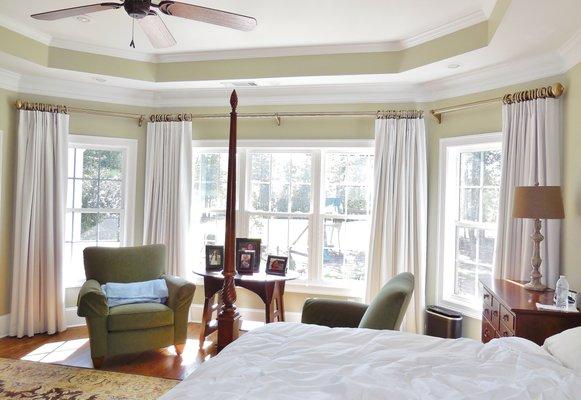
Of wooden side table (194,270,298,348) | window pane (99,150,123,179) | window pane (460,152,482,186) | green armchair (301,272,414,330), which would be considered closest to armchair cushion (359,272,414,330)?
green armchair (301,272,414,330)

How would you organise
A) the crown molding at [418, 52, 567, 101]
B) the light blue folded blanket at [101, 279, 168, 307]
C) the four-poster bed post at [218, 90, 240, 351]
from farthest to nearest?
the light blue folded blanket at [101, 279, 168, 307], the crown molding at [418, 52, 567, 101], the four-poster bed post at [218, 90, 240, 351]

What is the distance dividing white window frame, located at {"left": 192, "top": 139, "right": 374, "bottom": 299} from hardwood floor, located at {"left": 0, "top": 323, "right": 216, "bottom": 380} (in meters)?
1.17

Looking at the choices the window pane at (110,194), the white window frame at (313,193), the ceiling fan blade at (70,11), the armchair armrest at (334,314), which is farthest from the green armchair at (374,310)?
the window pane at (110,194)

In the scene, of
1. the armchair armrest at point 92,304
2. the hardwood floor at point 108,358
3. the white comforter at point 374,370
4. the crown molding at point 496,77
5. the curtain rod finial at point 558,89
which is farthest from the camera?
the hardwood floor at point 108,358

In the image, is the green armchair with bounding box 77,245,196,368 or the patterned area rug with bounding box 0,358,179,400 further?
A: the green armchair with bounding box 77,245,196,368

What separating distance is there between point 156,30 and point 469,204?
9.57 feet

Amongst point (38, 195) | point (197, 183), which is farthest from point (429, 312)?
point (38, 195)

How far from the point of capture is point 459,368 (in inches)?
62.6

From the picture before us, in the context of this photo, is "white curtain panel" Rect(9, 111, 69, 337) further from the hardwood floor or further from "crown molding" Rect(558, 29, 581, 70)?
"crown molding" Rect(558, 29, 581, 70)

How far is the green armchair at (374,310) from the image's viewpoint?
7.63 feet

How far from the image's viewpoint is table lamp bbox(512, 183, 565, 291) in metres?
2.59

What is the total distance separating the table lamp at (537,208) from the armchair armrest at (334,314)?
115 cm

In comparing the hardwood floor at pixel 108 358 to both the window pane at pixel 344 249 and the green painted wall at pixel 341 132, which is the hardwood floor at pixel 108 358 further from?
the window pane at pixel 344 249

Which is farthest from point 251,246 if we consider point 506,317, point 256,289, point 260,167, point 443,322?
point 506,317
